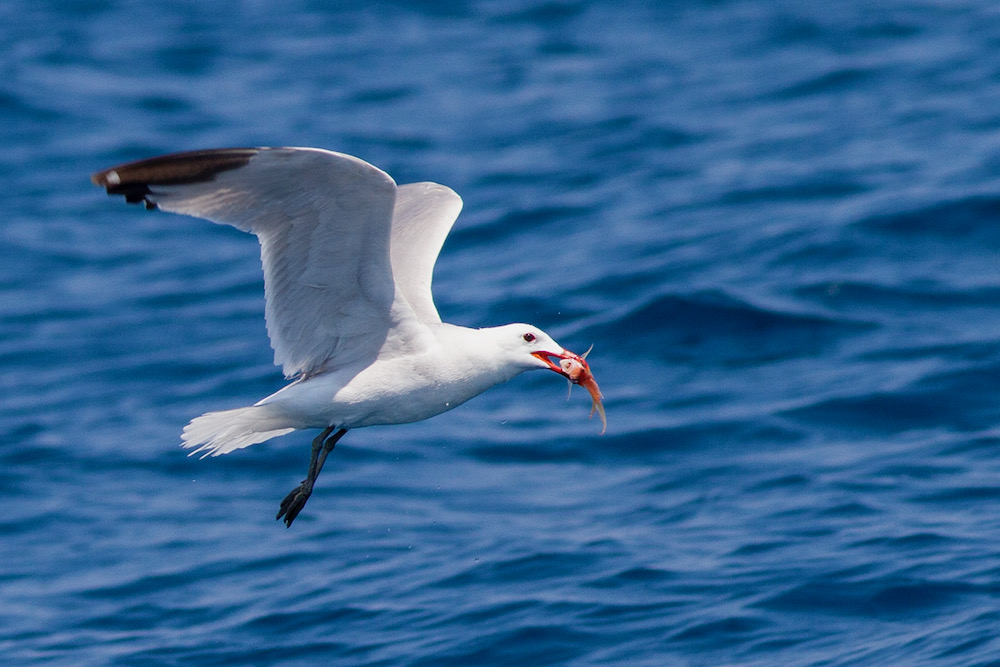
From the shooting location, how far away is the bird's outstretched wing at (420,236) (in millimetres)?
9055

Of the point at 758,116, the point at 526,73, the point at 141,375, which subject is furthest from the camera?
the point at 526,73

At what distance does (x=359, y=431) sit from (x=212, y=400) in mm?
1533

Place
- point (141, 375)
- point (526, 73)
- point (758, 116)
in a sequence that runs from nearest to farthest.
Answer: point (141, 375) < point (758, 116) < point (526, 73)

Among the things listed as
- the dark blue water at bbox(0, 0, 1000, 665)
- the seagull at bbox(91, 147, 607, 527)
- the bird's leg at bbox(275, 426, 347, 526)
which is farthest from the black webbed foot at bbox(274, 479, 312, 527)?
the dark blue water at bbox(0, 0, 1000, 665)

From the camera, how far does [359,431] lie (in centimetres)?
1426

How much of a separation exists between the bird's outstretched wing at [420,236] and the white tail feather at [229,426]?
1.08m

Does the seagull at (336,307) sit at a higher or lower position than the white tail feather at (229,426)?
higher

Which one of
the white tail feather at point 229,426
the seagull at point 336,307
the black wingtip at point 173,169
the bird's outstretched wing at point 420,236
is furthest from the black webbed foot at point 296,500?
the black wingtip at point 173,169

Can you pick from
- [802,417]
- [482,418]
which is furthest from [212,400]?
[802,417]

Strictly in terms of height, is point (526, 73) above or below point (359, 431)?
above

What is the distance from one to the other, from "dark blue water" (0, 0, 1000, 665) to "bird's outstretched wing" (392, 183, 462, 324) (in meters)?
2.60

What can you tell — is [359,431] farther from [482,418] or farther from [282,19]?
[282,19]

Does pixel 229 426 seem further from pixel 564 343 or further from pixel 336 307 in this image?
pixel 564 343

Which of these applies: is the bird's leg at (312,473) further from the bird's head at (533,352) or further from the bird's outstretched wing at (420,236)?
the bird's head at (533,352)
